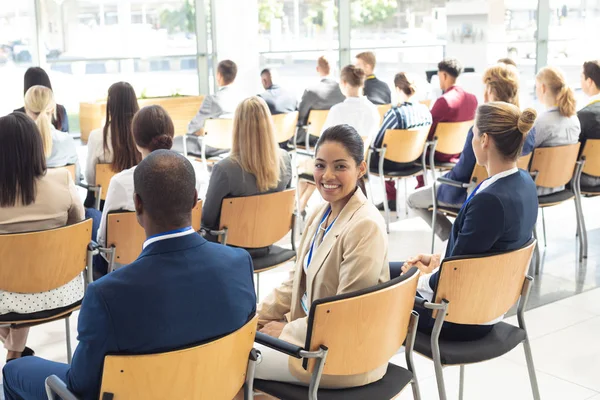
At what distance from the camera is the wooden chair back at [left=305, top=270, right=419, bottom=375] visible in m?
2.21

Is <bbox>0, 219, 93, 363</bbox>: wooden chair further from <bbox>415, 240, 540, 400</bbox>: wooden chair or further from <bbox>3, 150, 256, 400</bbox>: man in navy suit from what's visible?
<bbox>415, 240, 540, 400</bbox>: wooden chair

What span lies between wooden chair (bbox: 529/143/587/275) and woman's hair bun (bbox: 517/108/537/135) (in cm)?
204

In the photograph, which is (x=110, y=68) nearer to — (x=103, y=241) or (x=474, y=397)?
(x=103, y=241)

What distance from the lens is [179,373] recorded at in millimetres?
1978

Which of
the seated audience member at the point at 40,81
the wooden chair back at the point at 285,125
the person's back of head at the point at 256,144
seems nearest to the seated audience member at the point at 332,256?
the person's back of head at the point at 256,144

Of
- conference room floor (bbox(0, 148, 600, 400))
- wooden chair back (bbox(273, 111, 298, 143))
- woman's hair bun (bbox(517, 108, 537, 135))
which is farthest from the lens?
wooden chair back (bbox(273, 111, 298, 143))

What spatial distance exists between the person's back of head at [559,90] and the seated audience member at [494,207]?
231 cm

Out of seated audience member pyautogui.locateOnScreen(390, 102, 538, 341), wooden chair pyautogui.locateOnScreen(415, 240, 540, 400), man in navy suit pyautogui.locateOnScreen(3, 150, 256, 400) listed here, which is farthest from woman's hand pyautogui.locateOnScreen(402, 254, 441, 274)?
man in navy suit pyautogui.locateOnScreen(3, 150, 256, 400)

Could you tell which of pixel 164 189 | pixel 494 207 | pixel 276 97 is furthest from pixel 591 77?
pixel 164 189

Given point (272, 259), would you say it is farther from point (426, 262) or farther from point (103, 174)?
point (103, 174)

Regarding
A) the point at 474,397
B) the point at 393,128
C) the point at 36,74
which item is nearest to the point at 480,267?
the point at 474,397

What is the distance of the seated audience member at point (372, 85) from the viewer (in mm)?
8227

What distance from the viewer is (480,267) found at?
8.98 feet

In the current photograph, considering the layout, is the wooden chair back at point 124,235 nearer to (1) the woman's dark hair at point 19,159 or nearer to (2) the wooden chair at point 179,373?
(1) the woman's dark hair at point 19,159
